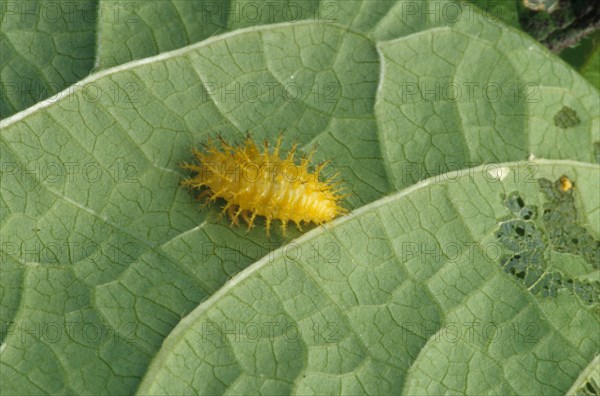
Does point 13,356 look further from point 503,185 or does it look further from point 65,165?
point 503,185

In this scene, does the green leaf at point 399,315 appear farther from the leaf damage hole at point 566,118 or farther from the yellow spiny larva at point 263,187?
the leaf damage hole at point 566,118

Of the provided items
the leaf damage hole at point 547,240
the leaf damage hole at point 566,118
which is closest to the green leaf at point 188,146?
the leaf damage hole at point 566,118

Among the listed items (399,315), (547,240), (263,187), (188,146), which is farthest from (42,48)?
(547,240)

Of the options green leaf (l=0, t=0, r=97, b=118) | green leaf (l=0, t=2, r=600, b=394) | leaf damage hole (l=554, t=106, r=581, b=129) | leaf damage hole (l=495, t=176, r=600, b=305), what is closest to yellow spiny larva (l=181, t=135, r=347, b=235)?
green leaf (l=0, t=2, r=600, b=394)

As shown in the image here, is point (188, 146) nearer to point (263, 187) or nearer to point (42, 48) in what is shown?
point (263, 187)

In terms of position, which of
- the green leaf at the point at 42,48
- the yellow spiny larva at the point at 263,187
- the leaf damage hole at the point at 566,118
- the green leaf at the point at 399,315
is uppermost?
the green leaf at the point at 42,48

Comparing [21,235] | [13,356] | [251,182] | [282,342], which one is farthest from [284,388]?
[21,235]
